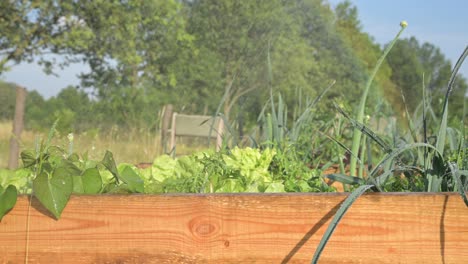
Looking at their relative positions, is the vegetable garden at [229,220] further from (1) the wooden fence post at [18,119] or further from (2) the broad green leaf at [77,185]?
(1) the wooden fence post at [18,119]

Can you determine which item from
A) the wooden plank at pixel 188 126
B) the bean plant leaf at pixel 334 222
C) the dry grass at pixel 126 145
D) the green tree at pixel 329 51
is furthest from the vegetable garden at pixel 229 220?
the green tree at pixel 329 51

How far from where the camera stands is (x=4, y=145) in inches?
500

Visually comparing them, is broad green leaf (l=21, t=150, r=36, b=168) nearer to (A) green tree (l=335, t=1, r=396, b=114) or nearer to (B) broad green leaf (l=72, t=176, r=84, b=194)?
(B) broad green leaf (l=72, t=176, r=84, b=194)

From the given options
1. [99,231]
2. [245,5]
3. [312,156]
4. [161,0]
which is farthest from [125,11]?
[99,231]

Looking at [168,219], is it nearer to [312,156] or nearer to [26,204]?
[26,204]

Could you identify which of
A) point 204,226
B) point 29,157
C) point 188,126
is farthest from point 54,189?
point 188,126

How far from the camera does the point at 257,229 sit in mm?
1214

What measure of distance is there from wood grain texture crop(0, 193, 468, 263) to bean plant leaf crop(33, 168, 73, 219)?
0.07 feet

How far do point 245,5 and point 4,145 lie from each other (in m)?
17.5

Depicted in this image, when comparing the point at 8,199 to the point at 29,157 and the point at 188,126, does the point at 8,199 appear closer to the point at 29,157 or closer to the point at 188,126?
the point at 29,157

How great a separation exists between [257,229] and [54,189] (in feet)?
1.49

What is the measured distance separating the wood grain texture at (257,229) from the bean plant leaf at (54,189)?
22 millimetres

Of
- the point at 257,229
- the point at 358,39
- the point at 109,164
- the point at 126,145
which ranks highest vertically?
the point at 358,39

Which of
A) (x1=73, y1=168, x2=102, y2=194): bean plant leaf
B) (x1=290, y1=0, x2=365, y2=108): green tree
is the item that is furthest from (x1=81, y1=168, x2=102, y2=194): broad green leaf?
(x1=290, y1=0, x2=365, y2=108): green tree
